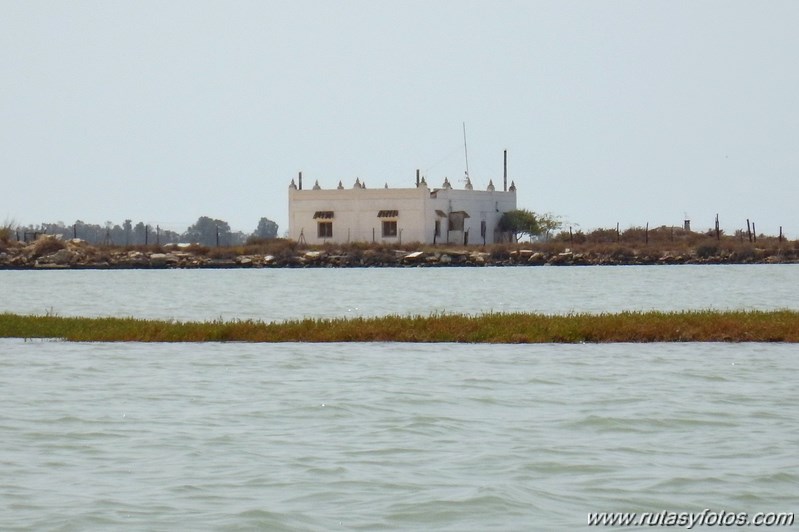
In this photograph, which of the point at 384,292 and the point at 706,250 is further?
the point at 706,250

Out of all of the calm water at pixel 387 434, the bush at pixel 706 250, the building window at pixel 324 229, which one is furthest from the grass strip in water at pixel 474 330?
the bush at pixel 706 250

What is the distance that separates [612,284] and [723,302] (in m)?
21.5

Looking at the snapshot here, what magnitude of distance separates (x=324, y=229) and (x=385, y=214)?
5.76 meters

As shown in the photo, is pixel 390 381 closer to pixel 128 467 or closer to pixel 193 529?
pixel 128 467

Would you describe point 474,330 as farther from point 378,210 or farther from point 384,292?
point 378,210

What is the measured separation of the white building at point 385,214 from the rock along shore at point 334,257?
86.4 inches

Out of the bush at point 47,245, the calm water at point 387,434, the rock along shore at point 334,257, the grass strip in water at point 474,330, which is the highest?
the bush at point 47,245

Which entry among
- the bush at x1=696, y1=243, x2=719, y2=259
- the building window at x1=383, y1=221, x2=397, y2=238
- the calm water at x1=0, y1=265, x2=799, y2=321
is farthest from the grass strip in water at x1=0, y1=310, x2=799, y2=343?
the bush at x1=696, y1=243, x2=719, y2=259

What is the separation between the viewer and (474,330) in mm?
29172

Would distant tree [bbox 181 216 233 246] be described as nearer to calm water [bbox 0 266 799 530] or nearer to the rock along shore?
the rock along shore

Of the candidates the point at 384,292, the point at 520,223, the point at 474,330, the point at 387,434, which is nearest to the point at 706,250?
the point at 520,223

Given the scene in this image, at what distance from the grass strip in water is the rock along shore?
68.8 metres

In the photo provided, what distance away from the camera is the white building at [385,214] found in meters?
102

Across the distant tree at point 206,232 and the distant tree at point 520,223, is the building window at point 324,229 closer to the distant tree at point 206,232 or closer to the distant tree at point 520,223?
the distant tree at point 520,223
